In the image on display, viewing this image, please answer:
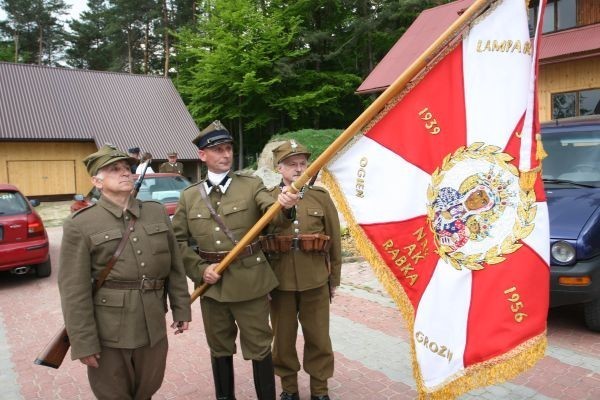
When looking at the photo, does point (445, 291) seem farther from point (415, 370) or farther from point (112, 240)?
point (112, 240)

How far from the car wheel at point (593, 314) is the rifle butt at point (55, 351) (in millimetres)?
4313

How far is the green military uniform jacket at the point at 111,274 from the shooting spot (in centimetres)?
252

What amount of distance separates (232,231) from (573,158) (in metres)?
4.07

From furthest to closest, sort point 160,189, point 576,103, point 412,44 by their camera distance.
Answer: point 412,44 → point 576,103 → point 160,189

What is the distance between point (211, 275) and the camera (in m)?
3.00

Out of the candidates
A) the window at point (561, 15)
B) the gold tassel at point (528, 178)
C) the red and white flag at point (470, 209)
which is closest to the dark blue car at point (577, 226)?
the red and white flag at point (470, 209)

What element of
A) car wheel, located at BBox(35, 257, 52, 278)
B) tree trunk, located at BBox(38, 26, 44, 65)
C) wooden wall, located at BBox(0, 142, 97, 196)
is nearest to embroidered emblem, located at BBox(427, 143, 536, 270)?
car wheel, located at BBox(35, 257, 52, 278)

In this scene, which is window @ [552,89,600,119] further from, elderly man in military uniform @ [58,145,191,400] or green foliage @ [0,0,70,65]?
green foliage @ [0,0,70,65]

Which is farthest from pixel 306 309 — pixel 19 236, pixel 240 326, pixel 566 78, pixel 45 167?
pixel 45 167

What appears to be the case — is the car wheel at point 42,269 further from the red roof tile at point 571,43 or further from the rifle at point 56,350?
the red roof tile at point 571,43

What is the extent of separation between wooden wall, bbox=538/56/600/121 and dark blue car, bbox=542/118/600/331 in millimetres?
10080

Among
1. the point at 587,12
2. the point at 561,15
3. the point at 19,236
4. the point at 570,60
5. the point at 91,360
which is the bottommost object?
the point at 91,360

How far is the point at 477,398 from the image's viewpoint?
346cm

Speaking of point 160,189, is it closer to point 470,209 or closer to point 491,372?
point 470,209
